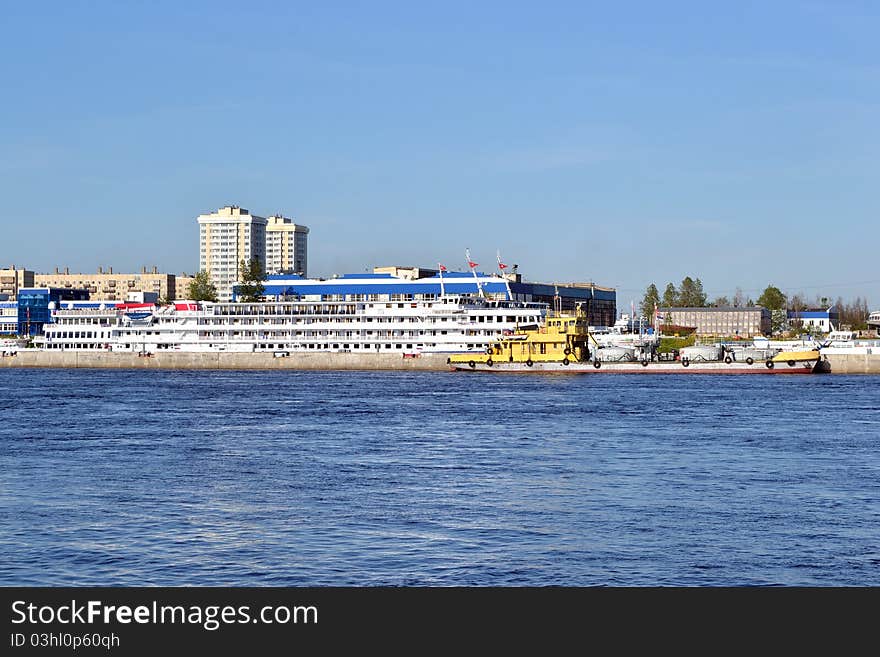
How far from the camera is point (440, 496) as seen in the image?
3169 centimetres

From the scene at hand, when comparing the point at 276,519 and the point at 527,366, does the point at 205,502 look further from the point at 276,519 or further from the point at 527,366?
the point at 527,366

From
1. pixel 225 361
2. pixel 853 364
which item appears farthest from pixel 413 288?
pixel 853 364

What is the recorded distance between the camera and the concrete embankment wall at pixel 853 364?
12575 cm

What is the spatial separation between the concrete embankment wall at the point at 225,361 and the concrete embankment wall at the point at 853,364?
42599 millimetres

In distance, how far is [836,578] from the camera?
71.3 ft

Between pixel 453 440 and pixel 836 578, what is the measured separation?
27.1 meters

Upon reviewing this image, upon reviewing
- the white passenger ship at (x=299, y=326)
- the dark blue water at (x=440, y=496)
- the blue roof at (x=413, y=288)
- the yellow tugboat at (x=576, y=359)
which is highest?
the blue roof at (x=413, y=288)

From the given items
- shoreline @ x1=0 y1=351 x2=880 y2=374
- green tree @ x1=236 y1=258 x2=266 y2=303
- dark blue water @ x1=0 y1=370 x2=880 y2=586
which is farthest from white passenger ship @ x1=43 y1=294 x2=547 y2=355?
dark blue water @ x1=0 y1=370 x2=880 y2=586

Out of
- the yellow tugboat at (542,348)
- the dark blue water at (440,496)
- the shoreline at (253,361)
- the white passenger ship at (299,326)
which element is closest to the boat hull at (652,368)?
the yellow tugboat at (542,348)

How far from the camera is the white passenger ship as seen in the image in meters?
134

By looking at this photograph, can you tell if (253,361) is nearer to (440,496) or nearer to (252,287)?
(252,287)

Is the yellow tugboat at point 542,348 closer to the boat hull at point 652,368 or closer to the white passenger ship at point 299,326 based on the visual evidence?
the boat hull at point 652,368

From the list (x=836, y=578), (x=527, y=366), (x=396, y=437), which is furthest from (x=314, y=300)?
(x=836, y=578)
